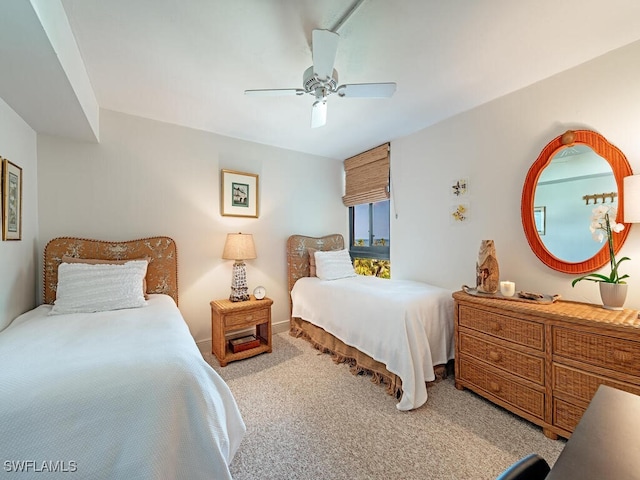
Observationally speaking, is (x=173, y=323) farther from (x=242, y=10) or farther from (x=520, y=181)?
(x=520, y=181)

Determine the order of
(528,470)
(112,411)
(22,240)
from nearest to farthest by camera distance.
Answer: (528,470) < (112,411) < (22,240)

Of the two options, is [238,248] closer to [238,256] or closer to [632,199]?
[238,256]

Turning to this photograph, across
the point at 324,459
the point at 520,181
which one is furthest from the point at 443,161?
the point at 324,459

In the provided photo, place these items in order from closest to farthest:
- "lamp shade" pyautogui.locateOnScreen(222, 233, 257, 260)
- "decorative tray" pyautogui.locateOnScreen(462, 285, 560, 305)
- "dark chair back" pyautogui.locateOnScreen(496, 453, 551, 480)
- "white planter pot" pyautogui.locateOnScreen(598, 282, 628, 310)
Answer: "dark chair back" pyautogui.locateOnScreen(496, 453, 551, 480)
"white planter pot" pyautogui.locateOnScreen(598, 282, 628, 310)
"decorative tray" pyautogui.locateOnScreen(462, 285, 560, 305)
"lamp shade" pyautogui.locateOnScreen(222, 233, 257, 260)

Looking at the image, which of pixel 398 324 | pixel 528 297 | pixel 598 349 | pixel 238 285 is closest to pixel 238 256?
pixel 238 285

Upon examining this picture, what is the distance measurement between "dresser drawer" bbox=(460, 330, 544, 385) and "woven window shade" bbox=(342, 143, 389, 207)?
6.35ft

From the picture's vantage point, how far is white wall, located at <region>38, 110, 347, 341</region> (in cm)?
224

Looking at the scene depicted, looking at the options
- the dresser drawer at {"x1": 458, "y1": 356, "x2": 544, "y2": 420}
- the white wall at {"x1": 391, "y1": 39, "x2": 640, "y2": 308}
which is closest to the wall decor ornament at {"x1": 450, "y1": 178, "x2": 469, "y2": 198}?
the white wall at {"x1": 391, "y1": 39, "x2": 640, "y2": 308}

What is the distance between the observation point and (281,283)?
3.32 meters

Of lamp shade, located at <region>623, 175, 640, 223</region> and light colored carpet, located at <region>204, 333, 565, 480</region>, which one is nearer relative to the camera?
light colored carpet, located at <region>204, 333, 565, 480</region>

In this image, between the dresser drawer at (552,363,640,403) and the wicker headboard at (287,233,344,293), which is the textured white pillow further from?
the dresser drawer at (552,363,640,403)

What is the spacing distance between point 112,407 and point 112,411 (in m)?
0.01

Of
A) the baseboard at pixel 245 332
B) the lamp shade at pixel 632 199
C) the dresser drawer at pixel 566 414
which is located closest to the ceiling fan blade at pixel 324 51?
the lamp shade at pixel 632 199

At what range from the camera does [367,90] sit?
1.68 m
